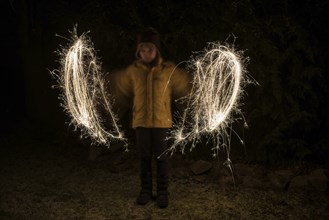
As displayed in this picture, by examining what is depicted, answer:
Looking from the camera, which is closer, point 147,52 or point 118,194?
point 147,52

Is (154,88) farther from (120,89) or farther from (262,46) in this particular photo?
(262,46)

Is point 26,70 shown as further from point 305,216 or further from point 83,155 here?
point 305,216

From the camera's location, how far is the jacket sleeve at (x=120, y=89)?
624cm

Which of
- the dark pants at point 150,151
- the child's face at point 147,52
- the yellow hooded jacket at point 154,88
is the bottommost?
the dark pants at point 150,151

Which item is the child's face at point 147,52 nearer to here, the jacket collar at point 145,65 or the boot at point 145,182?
the jacket collar at point 145,65

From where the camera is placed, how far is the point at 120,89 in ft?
20.8

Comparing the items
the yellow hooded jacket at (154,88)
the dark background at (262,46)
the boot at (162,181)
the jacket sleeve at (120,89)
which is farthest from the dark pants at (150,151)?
the dark background at (262,46)

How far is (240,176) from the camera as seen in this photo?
751 cm

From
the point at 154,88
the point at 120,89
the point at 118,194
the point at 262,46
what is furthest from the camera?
the point at 262,46

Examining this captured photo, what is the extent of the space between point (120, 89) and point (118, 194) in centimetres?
157

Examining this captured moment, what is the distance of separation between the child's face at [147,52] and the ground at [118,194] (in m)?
1.94

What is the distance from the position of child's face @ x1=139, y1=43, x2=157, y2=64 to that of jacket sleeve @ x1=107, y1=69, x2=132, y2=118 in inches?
14.1

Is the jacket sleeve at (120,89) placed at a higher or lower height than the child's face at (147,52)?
lower

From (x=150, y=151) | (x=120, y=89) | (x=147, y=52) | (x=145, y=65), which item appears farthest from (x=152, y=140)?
(x=147, y=52)
